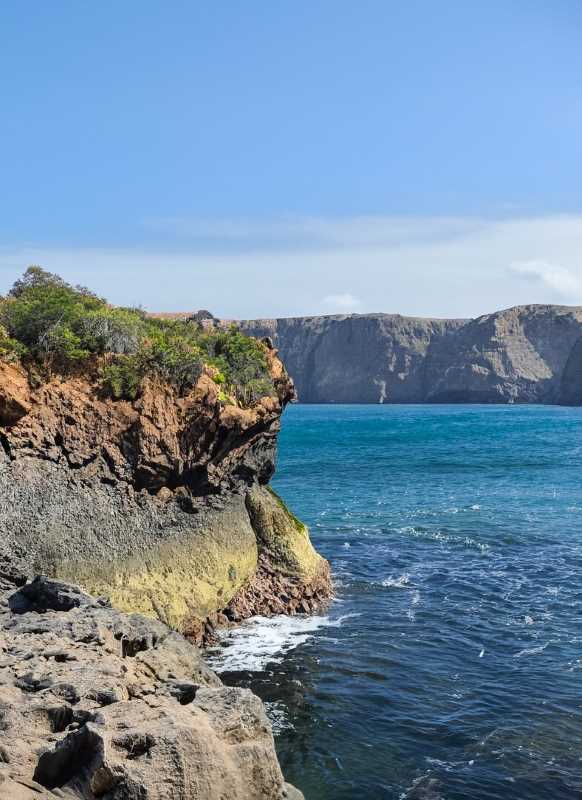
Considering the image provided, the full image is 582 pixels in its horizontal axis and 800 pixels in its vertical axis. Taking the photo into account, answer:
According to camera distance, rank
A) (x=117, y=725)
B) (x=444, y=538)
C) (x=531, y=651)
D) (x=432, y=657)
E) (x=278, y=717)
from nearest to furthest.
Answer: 1. (x=117, y=725)
2. (x=278, y=717)
3. (x=432, y=657)
4. (x=531, y=651)
5. (x=444, y=538)

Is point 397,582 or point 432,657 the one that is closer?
point 432,657

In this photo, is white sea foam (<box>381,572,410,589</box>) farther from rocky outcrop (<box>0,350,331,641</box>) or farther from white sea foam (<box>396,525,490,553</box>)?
white sea foam (<box>396,525,490,553</box>)

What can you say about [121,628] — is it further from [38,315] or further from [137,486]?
[38,315]

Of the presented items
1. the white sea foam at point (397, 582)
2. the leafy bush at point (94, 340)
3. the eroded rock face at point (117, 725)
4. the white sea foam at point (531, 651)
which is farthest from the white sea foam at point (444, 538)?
the eroded rock face at point (117, 725)

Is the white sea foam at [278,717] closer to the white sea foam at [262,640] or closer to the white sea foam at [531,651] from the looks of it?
the white sea foam at [262,640]

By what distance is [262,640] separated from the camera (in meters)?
20.3

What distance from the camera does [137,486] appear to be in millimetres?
19938

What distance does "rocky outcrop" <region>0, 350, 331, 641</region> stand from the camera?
1762cm

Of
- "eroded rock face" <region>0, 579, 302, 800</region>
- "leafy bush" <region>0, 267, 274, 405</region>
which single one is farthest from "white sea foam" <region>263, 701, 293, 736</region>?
"leafy bush" <region>0, 267, 274, 405</region>

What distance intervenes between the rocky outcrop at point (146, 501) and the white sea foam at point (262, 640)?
0.63 metres

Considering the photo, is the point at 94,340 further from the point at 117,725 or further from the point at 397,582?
the point at 397,582

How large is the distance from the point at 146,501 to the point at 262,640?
4.88 metres

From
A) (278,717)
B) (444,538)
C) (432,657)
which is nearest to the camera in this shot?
(278,717)

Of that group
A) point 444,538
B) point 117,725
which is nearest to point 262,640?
point 117,725
